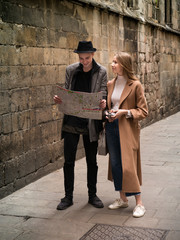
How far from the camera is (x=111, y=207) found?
5.16 m

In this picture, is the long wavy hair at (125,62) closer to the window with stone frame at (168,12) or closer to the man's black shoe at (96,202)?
the man's black shoe at (96,202)

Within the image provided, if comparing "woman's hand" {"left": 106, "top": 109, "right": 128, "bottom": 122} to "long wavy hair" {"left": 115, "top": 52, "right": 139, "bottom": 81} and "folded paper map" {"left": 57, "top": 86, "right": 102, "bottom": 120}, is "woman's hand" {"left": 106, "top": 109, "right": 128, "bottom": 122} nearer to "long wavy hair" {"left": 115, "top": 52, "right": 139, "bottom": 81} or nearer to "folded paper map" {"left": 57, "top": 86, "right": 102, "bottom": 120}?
"folded paper map" {"left": 57, "top": 86, "right": 102, "bottom": 120}

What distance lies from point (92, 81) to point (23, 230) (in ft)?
5.77

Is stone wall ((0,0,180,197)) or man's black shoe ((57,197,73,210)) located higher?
stone wall ((0,0,180,197))

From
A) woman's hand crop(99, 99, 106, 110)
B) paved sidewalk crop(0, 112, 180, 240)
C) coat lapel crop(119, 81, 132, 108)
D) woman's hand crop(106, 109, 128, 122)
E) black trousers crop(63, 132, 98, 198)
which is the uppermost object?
coat lapel crop(119, 81, 132, 108)

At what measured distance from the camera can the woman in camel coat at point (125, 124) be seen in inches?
190

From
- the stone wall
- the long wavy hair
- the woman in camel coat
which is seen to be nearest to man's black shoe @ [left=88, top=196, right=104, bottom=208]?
the woman in camel coat

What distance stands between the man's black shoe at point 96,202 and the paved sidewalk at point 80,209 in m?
0.06

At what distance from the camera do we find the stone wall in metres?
5.89

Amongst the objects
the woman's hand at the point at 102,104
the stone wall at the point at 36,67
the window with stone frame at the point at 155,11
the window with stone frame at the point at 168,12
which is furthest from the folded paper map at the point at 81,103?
the window with stone frame at the point at 168,12

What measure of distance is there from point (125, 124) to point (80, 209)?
1.14 m

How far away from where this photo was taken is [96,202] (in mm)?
5293

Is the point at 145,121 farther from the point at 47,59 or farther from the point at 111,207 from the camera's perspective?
the point at 111,207

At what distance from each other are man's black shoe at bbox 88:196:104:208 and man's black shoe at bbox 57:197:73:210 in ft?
0.78
